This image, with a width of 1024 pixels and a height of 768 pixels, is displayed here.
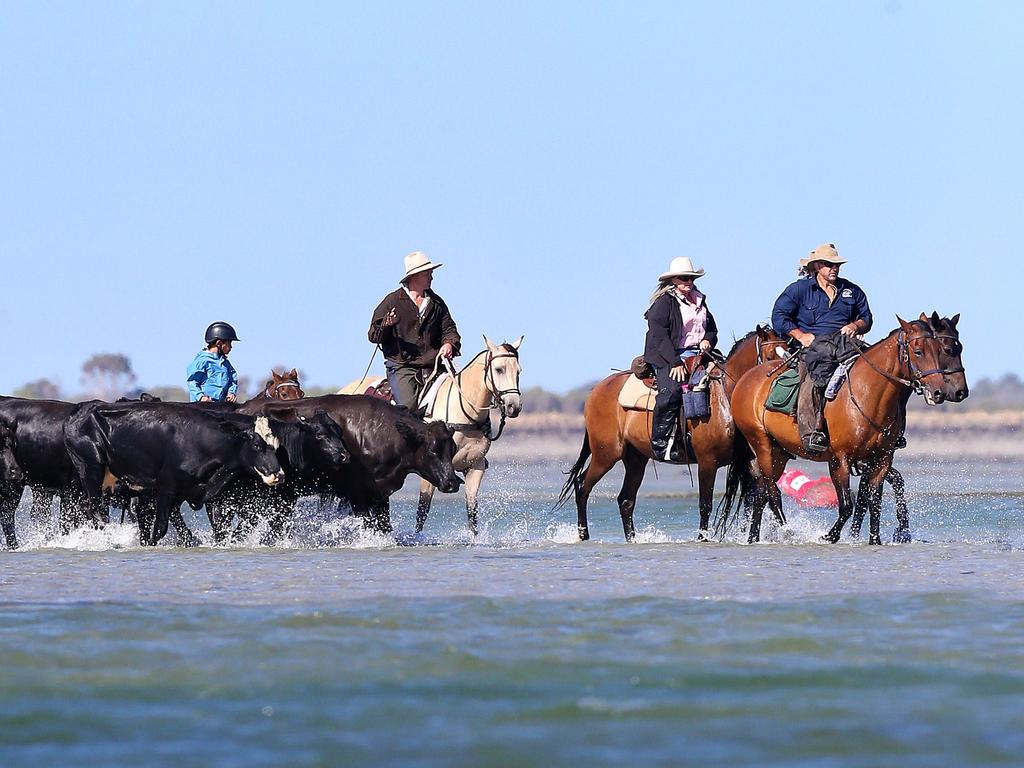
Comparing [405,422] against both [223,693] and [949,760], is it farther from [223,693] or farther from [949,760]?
[949,760]

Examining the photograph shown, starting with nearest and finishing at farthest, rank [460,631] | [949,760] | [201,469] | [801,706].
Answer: [949,760] → [801,706] → [460,631] → [201,469]

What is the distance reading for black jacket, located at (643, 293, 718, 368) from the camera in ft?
50.5

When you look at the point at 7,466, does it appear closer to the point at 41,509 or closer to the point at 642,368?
the point at 41,509

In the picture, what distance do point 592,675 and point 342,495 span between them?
799 centimetres

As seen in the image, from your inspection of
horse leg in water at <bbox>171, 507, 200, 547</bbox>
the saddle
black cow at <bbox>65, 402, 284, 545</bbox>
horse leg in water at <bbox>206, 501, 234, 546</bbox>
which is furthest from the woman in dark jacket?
horse leg in water at <bbox>171, 507, 200, 547</bbox>

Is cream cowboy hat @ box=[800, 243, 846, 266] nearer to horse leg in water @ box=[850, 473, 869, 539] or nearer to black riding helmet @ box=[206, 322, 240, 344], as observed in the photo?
horse leg in water @ box=[850, 473, 869, 539]

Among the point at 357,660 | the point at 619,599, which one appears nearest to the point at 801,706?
the point at 357,660

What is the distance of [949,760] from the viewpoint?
17.7 feet

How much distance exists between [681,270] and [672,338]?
0.59m

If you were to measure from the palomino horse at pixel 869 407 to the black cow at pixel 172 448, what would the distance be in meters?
4.04

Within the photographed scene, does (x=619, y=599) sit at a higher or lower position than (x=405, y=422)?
Result: lower

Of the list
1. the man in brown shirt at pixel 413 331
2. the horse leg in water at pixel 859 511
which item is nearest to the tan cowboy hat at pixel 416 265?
the man in brown shirt at pixel 413 331

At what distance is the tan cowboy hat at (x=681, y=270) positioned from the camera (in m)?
15.5

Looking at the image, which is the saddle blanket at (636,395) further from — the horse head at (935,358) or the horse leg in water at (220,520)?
the horse leg in water at (220,520)
